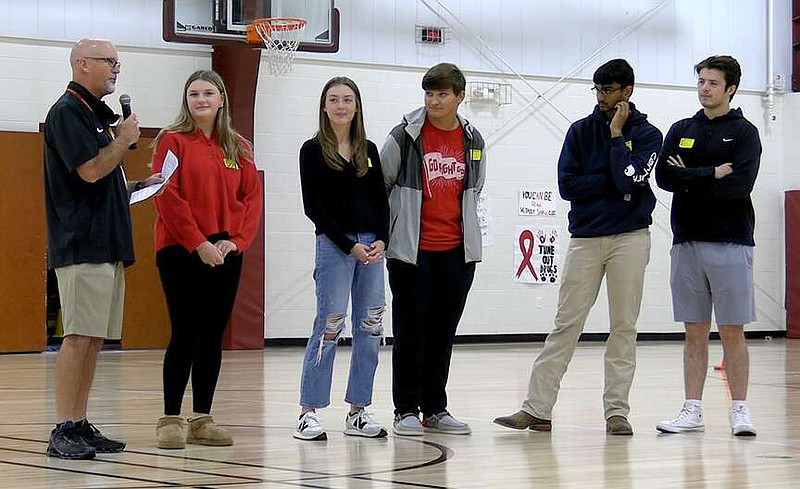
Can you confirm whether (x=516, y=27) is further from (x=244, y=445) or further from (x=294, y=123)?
(x=244, y=445)

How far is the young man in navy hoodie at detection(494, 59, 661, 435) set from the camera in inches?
219

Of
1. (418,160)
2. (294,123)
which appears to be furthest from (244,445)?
(294,123)

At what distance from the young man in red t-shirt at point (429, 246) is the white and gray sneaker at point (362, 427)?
0.16 m

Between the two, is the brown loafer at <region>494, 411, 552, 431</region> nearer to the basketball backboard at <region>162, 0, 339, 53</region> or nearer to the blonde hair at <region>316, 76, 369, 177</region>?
the blonde hair at <region>316, 76, 369, 177</region>

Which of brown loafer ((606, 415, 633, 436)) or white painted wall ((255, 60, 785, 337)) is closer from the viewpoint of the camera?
brown loafer ((606, 415, 633, 436))

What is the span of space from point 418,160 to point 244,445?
1.54 metres

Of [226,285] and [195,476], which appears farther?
[226,285]

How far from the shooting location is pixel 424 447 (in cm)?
503

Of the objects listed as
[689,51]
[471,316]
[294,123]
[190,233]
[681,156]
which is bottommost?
[471,316]

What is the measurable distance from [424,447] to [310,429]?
538mm

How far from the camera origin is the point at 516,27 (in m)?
14.5

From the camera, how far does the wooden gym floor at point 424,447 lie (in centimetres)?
413

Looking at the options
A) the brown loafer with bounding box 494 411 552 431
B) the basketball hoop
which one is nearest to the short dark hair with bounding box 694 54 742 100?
the brown loafer with bounding box 494 411 552 431

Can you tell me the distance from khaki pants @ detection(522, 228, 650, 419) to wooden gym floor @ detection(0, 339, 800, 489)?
0.65 ft
